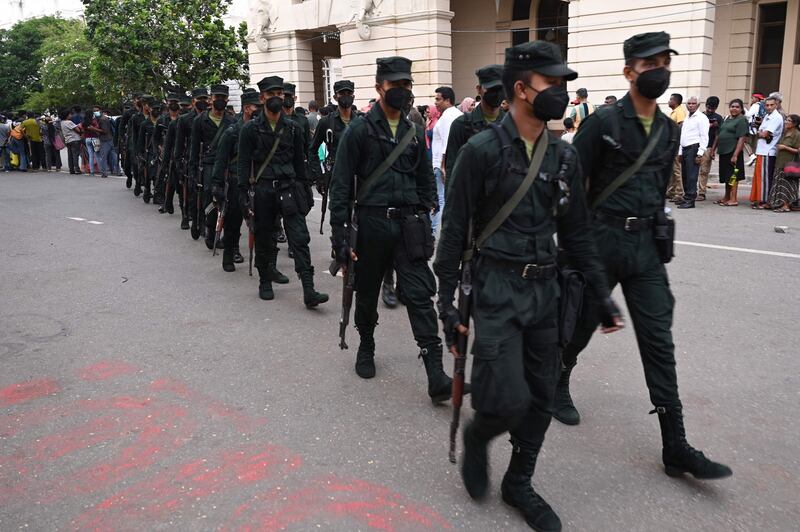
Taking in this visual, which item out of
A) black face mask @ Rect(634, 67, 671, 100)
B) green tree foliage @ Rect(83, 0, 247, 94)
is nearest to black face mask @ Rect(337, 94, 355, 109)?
black face mask @ Rect(634, 67, 671, 100)

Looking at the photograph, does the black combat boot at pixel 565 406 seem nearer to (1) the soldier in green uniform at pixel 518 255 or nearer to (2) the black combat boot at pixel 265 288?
(1) the soldier in green uniform at pixel 518 255

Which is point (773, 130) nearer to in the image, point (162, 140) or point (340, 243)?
point (340, 243)

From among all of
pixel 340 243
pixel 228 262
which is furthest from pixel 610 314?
pixel 228 262

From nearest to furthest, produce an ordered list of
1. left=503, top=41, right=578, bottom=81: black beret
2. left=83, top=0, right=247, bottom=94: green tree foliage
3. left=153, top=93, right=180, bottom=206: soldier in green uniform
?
left=503, top=41, right=578, bottom=81: black beret
left=153, top=93, right=180, bottom=206: soldier in green uniform
left=83, top=0, right=247, bottom=94: green tree foliage

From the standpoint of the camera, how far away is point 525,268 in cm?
295

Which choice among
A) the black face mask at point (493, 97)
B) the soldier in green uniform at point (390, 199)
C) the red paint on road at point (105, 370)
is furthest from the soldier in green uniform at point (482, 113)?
the red paint on road at point (105, 370)

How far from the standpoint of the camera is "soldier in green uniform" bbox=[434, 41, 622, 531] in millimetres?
2887

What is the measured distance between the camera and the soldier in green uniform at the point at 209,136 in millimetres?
8430

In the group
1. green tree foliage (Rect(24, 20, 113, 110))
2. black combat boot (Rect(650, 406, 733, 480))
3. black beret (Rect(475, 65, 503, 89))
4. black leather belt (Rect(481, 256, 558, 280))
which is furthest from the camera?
green tree foliage (Rect(24, 20, 113, 110))

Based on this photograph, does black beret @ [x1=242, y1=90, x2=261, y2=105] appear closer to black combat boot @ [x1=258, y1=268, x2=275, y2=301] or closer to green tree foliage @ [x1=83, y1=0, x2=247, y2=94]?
black combat boot @ [x1=258, y1=268, x2=275, y2=301]

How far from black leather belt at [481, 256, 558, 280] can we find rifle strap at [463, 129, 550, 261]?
12 centimetres

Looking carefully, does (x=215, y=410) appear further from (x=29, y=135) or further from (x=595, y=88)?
(x=29, y=135)

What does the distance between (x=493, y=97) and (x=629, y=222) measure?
272 cm

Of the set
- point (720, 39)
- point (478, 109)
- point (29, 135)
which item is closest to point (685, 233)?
point (478, 109)
